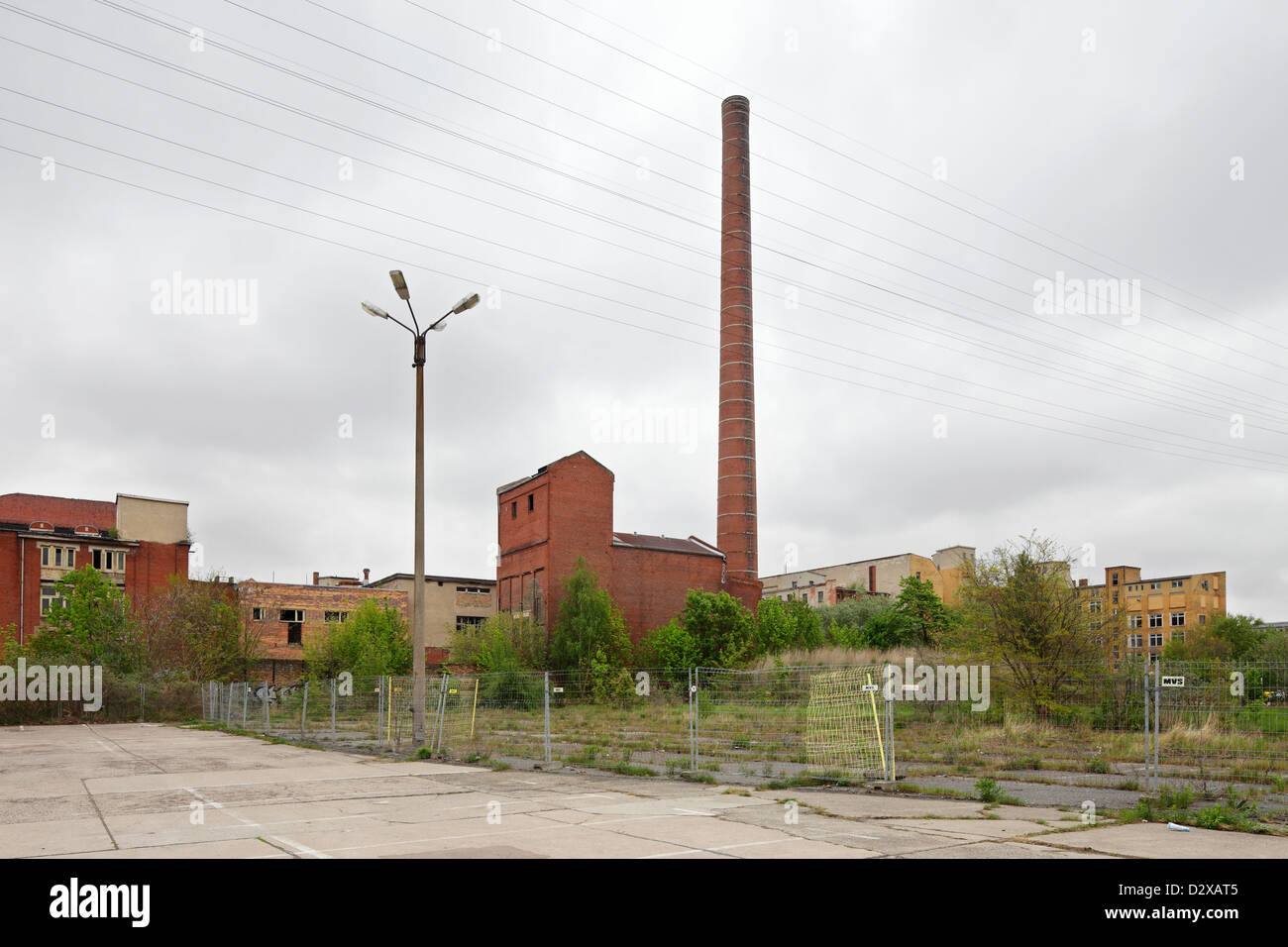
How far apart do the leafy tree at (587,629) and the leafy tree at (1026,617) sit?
3160 centimetres

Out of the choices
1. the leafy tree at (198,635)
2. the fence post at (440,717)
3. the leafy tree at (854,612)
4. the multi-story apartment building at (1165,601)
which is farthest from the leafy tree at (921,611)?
the fence post at (440,717)

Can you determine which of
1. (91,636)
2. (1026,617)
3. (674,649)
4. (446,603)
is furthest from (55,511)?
(1026,617)

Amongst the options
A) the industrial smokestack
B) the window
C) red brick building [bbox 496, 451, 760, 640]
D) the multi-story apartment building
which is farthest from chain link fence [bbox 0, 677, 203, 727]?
the multi-story apartment building

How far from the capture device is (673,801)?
11406 millimetres

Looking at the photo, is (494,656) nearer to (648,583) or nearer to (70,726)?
(648,583)

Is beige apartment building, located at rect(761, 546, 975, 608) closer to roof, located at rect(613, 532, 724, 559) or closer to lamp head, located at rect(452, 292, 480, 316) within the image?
roof, located at rect(613, 532, 724, 559)

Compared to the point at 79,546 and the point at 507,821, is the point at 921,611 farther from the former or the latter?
the point at 507,821

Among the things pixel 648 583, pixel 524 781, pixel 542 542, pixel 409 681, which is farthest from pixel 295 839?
pixel 648 583

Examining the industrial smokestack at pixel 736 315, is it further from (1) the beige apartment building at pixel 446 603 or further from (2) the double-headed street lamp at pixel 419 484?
(2) the double-headed street lamp at pixel 419 484

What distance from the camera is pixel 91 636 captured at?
139 feet

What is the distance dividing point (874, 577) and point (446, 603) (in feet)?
145

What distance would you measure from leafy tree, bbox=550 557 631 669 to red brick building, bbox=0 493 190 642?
29.4 meters
